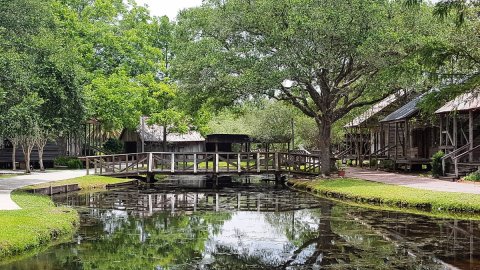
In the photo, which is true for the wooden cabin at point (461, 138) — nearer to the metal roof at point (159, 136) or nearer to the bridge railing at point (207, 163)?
the bridge railing at point (207, 163)

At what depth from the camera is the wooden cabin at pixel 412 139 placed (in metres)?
32.5

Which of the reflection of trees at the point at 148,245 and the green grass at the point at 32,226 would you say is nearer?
the reflection of trees at the point at 148,245

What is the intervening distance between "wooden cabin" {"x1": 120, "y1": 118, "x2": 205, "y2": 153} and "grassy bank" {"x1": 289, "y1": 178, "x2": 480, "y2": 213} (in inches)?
971

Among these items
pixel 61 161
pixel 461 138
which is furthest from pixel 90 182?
pixel 461 138

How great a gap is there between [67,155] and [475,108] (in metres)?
31.8

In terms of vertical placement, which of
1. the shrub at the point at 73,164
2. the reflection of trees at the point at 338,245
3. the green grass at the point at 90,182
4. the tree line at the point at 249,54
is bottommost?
the reflection of trees at the point at 338,245

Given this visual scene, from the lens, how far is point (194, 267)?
36.2 feet

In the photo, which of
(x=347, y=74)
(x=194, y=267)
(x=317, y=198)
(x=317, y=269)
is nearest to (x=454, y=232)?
(x=317, y=269)

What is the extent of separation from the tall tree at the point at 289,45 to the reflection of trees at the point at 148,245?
10651 millimetres

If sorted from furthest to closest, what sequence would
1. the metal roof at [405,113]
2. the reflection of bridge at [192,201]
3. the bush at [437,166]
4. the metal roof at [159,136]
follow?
the metal roof at [159,136] → the metal roof at [405,113] → the bush at [437,166] → the reflection of bridge at [192,201]

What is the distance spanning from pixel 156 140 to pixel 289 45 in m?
25.0

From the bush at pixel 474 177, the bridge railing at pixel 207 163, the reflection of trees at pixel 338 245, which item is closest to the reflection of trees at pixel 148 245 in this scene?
the reflection of trees at pixel 338 245

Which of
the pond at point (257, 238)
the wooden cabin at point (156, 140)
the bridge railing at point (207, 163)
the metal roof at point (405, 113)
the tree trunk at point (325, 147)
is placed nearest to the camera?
the pond at point (257, 238)

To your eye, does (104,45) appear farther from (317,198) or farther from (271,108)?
(317,198)
